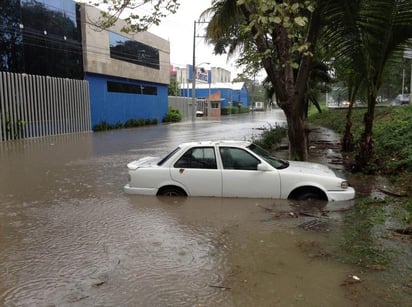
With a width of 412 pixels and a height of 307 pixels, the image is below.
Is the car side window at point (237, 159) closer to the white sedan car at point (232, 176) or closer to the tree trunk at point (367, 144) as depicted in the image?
the white sedan car at point (232, 176)

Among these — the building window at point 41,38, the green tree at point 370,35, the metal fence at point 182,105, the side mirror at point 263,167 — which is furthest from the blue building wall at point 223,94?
the side mirror at point 263,167

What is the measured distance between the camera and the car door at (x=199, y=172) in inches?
311

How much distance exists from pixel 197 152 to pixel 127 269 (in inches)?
141

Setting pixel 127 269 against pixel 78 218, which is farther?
pixel 78 218

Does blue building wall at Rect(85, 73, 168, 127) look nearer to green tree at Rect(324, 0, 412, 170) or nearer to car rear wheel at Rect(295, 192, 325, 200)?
green tree at Rect(324, 0, 412, 170)

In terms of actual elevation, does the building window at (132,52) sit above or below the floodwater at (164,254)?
above

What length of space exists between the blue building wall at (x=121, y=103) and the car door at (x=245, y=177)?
76.9 ft

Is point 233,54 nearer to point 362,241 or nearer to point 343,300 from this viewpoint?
point 362,241

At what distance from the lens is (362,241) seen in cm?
546

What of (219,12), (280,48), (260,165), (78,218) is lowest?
(78,218)

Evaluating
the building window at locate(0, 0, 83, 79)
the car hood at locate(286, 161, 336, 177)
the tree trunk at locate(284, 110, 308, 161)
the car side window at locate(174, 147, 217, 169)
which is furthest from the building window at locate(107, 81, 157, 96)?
the car hood at locate(286, 161, 336, 177)

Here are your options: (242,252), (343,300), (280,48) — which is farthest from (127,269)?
(280,48)

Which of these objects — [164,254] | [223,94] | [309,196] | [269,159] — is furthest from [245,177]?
[223,94]

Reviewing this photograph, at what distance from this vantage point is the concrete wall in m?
28.2
